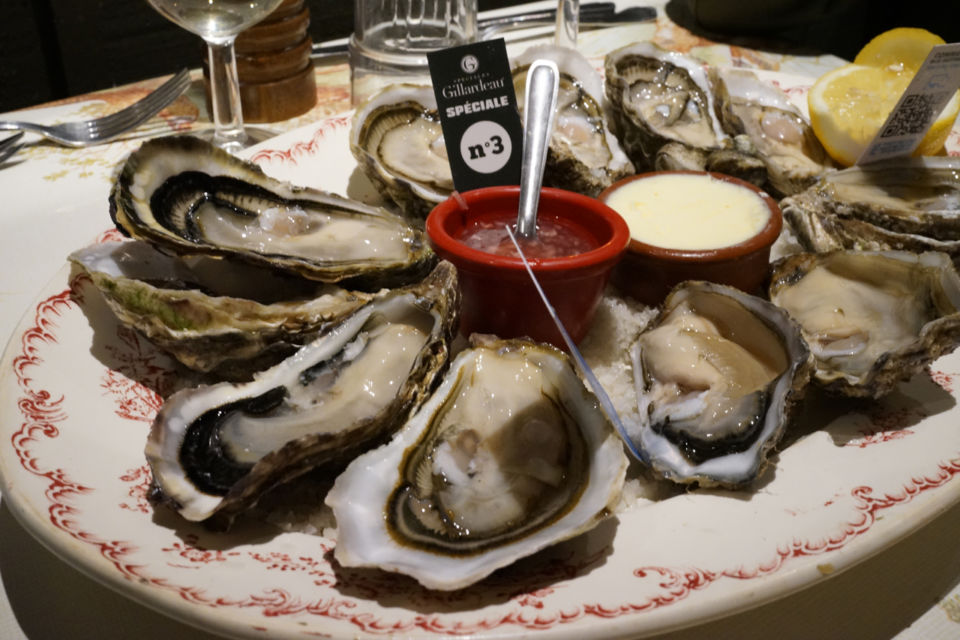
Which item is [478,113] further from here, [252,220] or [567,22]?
[567,22]

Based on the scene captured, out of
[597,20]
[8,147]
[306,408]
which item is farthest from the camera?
[597,20]

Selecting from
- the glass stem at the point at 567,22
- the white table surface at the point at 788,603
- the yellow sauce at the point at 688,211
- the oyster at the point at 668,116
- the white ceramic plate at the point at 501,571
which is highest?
the glass stem at the point at 567,22

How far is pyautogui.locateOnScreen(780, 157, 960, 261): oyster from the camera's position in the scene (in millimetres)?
1720

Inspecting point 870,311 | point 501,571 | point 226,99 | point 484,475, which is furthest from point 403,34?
point 501,571

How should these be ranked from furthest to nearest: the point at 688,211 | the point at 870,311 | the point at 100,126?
the point at 100,126
the point at 688,211
the point at 870,311

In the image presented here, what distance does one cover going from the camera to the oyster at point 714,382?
1170 mm

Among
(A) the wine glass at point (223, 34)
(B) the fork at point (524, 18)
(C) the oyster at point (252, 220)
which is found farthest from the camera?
(B) the fork at point (524, 18)

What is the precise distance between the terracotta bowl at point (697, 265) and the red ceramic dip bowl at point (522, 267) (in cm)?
10

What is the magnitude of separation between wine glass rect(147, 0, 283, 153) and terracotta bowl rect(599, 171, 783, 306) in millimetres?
1132

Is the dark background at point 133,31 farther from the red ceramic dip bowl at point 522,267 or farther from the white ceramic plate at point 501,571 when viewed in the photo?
the white ceramic plate at point 501,571

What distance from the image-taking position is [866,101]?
6.81ft

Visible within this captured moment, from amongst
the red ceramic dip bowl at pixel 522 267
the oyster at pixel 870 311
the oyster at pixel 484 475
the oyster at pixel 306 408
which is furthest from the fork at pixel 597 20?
the oyster at pixel 484 475

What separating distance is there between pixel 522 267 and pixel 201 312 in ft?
1.82

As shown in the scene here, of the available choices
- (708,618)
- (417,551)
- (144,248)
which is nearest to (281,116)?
(144,248)
